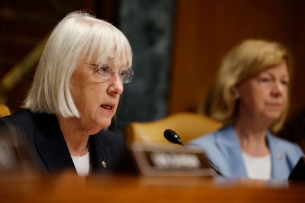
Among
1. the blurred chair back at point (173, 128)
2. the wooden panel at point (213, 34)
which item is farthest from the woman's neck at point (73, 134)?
the wooden panel at point (213, 34)

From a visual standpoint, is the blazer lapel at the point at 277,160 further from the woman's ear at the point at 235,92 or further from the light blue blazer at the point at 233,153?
the woman's ear at the point at 235,92

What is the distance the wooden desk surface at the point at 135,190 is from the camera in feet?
3.23

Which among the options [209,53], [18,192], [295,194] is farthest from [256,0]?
[18,192]

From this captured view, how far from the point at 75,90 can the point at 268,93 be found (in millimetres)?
1624

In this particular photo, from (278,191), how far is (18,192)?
0.66 meters

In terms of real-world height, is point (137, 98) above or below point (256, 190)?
below

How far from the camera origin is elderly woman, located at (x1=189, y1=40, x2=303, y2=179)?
3.39 metres

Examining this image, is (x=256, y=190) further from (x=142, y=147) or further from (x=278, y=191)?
(x=142, y=147)

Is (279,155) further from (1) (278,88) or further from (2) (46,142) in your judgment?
(2) (46,142)

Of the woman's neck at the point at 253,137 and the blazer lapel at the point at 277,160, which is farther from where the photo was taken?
the woman's neck at the point at 253,137

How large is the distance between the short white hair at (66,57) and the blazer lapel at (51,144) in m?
0.05

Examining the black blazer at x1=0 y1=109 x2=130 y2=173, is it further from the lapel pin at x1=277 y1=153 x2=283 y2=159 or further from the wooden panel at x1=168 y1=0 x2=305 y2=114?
the wooden panel at x1=168 y1=0 x2=305 y2=114

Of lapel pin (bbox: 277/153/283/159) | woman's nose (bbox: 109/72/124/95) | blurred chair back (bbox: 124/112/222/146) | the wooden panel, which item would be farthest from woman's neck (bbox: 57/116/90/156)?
the wooden panel

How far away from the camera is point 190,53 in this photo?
4.83m
